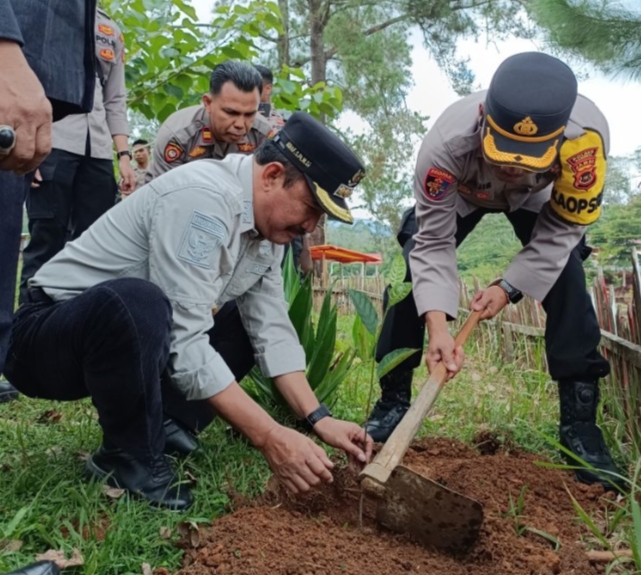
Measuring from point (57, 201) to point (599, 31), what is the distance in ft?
13.0

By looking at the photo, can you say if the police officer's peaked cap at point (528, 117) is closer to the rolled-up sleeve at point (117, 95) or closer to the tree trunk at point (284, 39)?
the rolled-up sleeve at point (117, 95)

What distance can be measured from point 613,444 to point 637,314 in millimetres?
494

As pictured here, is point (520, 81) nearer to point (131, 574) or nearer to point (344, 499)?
point (344, 499)

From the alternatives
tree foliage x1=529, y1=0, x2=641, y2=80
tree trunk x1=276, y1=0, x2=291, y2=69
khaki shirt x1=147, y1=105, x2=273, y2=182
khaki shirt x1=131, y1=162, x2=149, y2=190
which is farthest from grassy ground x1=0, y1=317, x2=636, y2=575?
tree trunk x1=276, y1=0, x2=291, y2=69

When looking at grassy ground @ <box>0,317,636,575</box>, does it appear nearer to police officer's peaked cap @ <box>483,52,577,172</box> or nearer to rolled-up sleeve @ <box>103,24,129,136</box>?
police officer's peaked cap @ <box>483,52,577,172</box>

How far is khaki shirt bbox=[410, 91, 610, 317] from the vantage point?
7.54 ft

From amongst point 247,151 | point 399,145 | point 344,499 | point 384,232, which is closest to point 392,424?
point 344,499

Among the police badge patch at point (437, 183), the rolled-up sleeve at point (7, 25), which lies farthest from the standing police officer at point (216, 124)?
the rolled-up sleeve at point (7, 25)

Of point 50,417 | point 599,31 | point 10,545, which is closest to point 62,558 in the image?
point 10,545

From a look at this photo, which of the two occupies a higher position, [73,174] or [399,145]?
[73,174]

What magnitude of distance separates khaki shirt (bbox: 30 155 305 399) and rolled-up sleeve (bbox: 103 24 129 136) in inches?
75.0

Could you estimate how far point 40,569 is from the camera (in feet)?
4.54

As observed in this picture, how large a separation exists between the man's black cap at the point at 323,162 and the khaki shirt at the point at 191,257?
164 millimetres

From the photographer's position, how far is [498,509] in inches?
81.1
